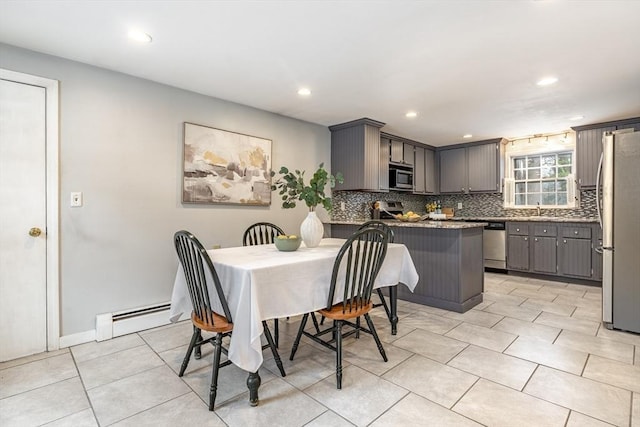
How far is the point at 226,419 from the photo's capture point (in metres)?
1.63

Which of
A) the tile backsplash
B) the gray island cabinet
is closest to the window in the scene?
the tile backsplash

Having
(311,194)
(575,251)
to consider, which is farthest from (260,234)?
(575,251)

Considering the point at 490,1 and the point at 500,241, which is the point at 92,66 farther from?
the point at 500,241

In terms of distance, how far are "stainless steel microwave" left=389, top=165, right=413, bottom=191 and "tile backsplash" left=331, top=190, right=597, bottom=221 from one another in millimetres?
432

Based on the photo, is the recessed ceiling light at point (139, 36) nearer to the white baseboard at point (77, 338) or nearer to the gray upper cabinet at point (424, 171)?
the white baseboard at point (77, 338)

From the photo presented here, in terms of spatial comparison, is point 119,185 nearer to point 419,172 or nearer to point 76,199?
point 76,199

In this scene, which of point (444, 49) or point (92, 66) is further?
point (92, 66)

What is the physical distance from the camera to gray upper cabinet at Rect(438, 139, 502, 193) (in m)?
5.50

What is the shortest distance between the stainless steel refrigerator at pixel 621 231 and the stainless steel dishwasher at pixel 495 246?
91.4 inches

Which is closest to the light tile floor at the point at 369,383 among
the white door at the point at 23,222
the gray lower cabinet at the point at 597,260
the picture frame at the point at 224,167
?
the white door at the point at 23,222

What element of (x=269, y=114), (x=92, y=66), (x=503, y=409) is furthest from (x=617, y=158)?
(x=92, y=66)

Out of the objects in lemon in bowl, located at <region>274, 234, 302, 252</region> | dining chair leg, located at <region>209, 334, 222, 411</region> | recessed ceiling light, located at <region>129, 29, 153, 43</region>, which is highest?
recessed ceiling light, located at <region>129, 29, 153, 43</region>

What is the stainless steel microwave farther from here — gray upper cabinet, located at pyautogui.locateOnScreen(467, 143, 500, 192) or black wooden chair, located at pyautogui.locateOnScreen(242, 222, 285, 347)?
black wooden chair, located at pyautogui.locateOnScreen(242, 222, 285, 347)

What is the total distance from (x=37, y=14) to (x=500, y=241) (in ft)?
19.6
